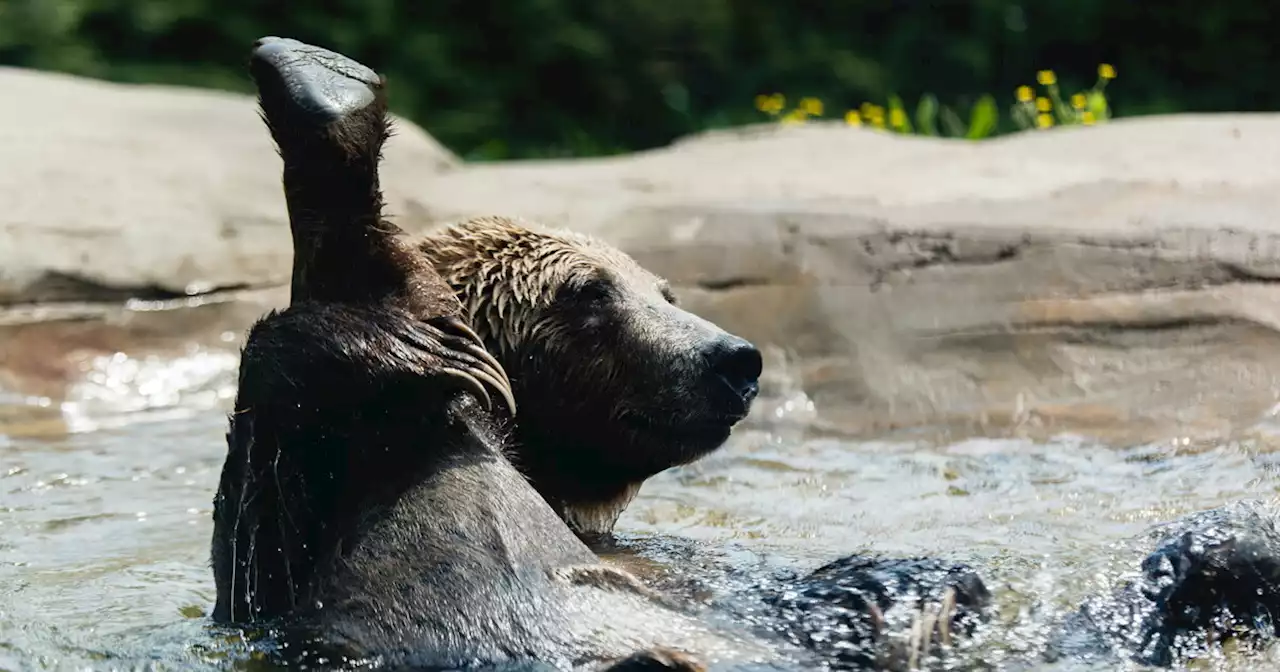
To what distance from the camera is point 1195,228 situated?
668cm

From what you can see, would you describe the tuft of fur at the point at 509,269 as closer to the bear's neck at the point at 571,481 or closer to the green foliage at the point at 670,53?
the bear's neck at the point at 571,481

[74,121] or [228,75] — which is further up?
[74,121]

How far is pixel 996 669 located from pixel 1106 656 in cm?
24

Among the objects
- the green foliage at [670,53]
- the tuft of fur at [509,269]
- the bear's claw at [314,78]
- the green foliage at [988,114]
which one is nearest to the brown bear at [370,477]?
the bear's claw at [314,78]

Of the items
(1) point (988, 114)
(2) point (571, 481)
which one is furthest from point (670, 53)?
(2) point (571, 481)

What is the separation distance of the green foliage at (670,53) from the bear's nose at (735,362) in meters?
9.85

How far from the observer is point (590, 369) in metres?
4.05

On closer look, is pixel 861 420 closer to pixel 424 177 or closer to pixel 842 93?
pixel 424 177

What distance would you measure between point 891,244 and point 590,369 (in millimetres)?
3214

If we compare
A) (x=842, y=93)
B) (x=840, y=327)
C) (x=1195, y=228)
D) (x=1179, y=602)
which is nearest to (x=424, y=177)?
(x=840, y=327)

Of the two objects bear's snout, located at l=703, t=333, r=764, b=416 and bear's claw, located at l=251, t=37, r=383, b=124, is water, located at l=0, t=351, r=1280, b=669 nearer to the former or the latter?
bear's snout, located at l=703, t=333, r=764, b=416

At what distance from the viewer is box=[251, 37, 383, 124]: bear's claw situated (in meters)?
3.42

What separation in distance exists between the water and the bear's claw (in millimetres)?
1057

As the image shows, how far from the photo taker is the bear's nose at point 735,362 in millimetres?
3914
